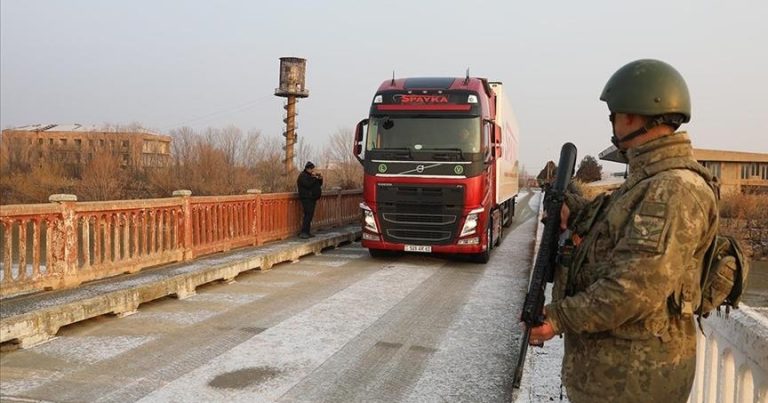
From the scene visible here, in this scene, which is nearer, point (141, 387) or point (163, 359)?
point (141, 387)

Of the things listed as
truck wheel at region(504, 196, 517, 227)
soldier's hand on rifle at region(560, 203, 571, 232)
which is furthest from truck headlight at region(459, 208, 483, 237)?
soldier's hand on rifle at region(560, 203, 571, 232)

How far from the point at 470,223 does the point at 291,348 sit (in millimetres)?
5746

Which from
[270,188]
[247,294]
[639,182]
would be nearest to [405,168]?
[247,294]

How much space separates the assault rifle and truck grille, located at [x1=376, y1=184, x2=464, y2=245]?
8.09 metres

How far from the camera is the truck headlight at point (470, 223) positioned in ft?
35.7

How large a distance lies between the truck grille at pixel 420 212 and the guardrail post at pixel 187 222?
11.3 feet

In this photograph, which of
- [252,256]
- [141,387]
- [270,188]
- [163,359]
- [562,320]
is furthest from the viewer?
→ [270,188]

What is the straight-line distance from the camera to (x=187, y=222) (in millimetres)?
9969

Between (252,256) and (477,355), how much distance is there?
5.90 m

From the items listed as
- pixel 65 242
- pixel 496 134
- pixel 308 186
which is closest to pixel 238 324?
pixel 65 242

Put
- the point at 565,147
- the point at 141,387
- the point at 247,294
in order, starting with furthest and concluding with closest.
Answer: the point at 247,294, the point at 141,387, the point at 565,147

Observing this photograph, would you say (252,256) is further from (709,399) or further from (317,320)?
(709,399)

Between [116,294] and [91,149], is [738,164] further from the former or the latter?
[91,149]

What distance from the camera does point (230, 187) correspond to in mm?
46062
